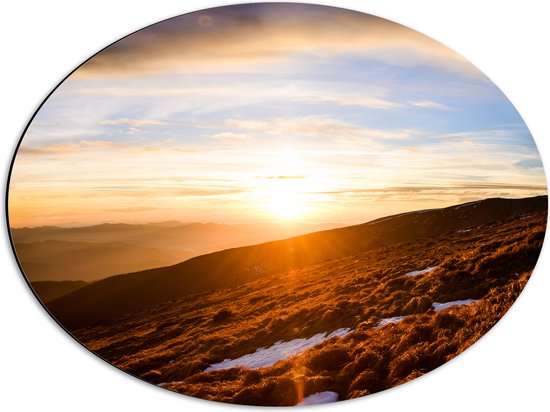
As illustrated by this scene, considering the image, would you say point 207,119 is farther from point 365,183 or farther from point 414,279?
point 414,279

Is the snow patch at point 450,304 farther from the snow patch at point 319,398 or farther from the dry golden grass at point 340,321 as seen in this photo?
the snow patch at point 319,398

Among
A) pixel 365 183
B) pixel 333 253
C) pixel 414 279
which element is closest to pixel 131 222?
pixel 333 253

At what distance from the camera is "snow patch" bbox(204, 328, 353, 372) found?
181 inches

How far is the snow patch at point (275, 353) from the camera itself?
4.59 m

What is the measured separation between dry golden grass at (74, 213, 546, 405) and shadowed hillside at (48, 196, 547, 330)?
0.10 meters

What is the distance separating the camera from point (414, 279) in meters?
5.43

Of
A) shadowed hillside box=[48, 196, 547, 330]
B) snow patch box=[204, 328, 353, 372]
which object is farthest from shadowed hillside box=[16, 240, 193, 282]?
snow patch box=[204, 328, 353, 372]

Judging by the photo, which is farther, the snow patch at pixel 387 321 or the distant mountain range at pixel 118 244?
the distant mountain range at pixel 118 244

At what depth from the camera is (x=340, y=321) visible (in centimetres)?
498

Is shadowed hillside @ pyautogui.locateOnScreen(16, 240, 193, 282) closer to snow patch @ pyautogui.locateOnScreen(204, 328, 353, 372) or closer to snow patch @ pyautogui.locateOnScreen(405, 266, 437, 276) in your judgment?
snow patch @ pyautogui.locateOnScreen(204, 328, 353, 372)

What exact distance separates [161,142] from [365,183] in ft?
8.59

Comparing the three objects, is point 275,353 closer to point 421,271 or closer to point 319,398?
point 319,398

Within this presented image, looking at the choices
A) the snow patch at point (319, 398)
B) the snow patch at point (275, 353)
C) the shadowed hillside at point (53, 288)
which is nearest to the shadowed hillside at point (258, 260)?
the shadowed hillside at point (53, 288)

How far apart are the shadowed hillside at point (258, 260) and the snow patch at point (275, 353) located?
934 millimetres
